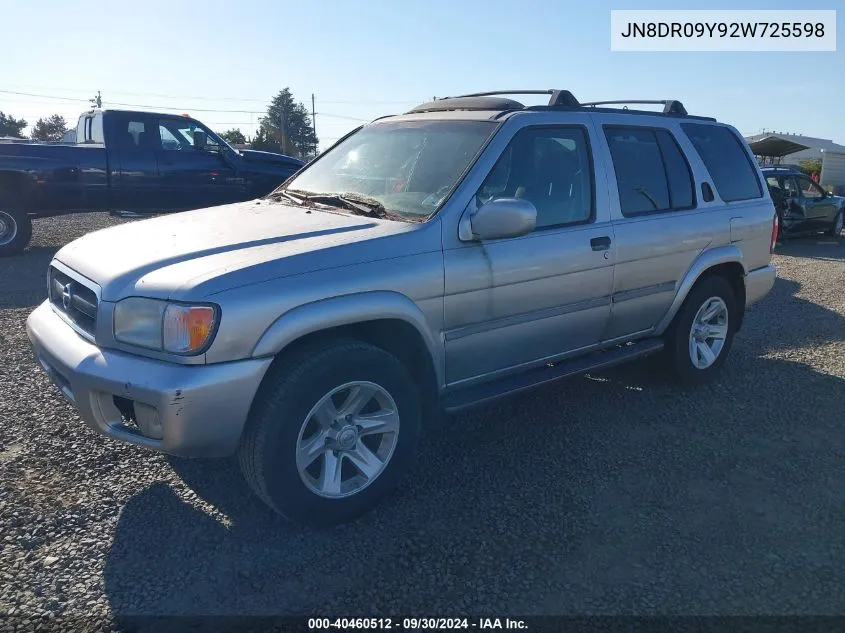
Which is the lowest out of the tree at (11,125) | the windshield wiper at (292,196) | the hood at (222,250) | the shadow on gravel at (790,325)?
the shadow on gravel at (790,325)

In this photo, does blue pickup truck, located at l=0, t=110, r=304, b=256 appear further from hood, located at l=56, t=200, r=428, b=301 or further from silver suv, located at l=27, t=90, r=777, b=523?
hood, located at l=56, t=200, r=428, b=301

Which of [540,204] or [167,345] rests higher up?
[540,204]

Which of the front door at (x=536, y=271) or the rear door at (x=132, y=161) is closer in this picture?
the front door at (x=536, y=271)

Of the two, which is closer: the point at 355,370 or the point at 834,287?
the point at 355,370

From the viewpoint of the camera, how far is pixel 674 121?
4879mm

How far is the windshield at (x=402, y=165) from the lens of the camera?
3.59 m

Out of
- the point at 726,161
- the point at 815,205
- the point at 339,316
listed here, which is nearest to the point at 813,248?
the point at 815,205

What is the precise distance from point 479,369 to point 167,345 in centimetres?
165

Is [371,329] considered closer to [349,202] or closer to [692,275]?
[349,202]

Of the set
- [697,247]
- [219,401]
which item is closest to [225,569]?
[219,401]

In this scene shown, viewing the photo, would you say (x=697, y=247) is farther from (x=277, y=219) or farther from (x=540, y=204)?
(x=277, y=219)

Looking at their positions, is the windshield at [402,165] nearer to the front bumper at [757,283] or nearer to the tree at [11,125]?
the front bumper at [757,283]

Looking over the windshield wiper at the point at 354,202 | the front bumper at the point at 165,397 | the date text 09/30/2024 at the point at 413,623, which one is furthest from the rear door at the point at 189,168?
the date text 09/30/2024 at the point at 413,623

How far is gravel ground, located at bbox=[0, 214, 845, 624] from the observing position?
267 centimetres
